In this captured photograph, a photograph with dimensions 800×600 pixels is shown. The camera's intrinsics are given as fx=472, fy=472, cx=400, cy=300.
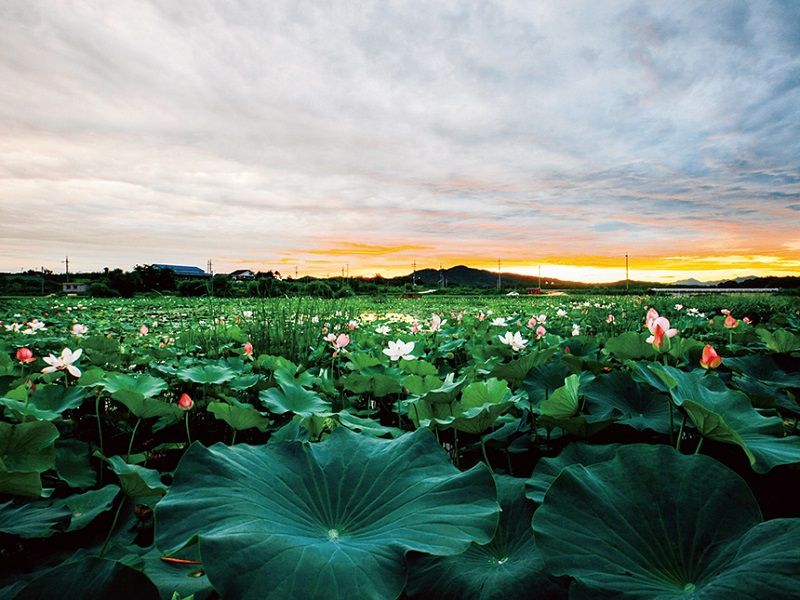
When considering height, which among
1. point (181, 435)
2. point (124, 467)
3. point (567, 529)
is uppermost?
point (567, 529)

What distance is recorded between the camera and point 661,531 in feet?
2.10

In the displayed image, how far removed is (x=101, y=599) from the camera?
1.73ft

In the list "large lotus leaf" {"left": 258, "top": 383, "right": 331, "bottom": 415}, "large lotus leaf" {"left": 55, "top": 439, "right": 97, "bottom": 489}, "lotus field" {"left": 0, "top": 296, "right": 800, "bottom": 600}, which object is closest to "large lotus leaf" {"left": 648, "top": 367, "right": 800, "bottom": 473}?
"lotus field" {"left": 0, "top": 296, "right": 800, "bottom": 600}

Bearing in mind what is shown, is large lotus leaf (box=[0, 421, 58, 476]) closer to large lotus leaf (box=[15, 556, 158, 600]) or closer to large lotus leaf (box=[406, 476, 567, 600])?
large lotus leaf (box=[15, 556, 158, 600])

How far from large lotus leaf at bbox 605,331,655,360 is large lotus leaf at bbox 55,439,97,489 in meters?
1.77

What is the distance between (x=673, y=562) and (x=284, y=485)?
0.58 m

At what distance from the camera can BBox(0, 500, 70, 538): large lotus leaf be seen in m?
0.94

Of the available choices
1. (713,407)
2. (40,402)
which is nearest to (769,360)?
(713,407)

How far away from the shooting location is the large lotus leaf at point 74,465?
Answer: 133 cm

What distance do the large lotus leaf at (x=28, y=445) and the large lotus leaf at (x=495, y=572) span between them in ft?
3.22

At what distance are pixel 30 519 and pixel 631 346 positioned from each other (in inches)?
71.1

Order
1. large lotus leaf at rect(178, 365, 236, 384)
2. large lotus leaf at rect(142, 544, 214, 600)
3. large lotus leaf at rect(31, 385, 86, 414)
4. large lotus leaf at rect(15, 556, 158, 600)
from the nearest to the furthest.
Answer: large lotus leaf at rect(15, 556, 158, 600) < large lotus leaf at rect(142, 544, 214, 600) < large lotus leaf at rect(31, 385, 86, 414) < large lotus leaf at rect(178, 365, 236, 384)

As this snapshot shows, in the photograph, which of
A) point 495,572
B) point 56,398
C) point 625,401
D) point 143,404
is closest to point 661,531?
point 495,572

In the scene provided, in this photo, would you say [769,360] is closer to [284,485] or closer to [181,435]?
[284,485]
